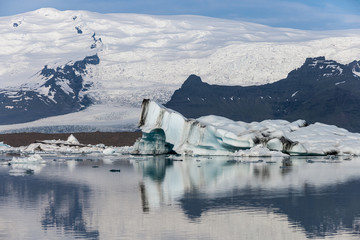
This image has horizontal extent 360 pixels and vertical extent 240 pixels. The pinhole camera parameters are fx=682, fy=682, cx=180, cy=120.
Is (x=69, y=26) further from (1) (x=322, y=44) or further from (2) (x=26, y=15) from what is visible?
(1) (x=322, y=44)

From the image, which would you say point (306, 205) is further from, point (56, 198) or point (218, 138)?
point (218, 138)

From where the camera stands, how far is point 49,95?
522 ft

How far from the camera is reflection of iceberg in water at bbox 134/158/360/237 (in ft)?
68.9

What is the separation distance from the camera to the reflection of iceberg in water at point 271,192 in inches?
827

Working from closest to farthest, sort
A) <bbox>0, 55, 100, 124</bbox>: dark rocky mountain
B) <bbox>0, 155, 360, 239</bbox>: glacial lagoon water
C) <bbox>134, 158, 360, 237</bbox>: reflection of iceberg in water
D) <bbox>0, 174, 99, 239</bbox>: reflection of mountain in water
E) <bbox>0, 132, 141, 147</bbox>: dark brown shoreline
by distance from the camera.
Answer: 1. <bbox>0, 155, 360, 239</bbox>: glacial lagoon water
2. <bbox>0, 174, 99, 239</bbox>: reflection of mountain in water
3. <bbox>134, 158, 360, 237</bbox>: reflection of iceberg in water
4. <bbox>0, 132, 141, 147</bbox>: dark brown shoreline
5. <bbox>0, 55, 100, 124</bbox>: dark rocky mountain

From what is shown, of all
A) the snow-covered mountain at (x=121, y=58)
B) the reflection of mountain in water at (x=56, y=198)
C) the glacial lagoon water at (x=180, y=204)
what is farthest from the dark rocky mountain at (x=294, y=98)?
the reflection of mountain in water at (x=56, y=198)

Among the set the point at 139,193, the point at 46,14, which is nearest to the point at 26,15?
the point at 46,14

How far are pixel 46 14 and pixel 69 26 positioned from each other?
1165 centimetres

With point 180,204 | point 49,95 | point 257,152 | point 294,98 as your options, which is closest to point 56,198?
point 180,204

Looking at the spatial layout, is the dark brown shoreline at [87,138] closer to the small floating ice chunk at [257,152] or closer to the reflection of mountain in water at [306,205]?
the small floating ice chunk at [257,152]

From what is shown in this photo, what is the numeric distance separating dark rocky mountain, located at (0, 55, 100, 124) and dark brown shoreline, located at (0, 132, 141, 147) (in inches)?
1409

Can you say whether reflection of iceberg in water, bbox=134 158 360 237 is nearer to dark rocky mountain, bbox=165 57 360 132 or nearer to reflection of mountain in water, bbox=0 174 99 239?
reflection of mountain in water, bbox=0 174 99 239

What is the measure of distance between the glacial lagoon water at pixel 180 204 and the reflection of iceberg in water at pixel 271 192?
33mm

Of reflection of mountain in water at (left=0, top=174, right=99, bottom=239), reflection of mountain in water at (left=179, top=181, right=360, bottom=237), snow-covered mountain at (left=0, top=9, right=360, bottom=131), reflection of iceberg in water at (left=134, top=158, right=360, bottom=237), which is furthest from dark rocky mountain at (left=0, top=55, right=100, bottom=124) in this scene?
reflection of mountain in water at (left=179, top=181, right=360, bottom=237)
